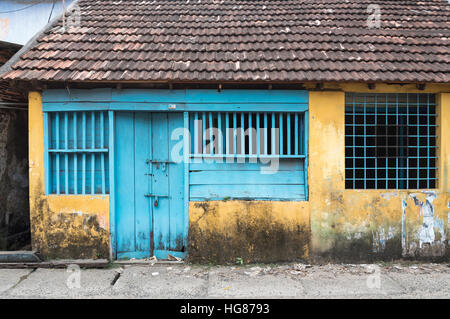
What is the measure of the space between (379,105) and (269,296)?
3889 millimetres

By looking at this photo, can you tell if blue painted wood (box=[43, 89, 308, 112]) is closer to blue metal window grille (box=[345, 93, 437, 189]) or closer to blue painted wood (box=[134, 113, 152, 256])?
blue painted wood (box=[134, 113, 152, 256])

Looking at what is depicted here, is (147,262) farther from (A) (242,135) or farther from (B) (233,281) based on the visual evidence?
(A) (242,135)

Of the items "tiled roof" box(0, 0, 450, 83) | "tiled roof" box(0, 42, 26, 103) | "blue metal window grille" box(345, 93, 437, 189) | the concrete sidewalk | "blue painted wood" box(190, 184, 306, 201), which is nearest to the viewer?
the concrete sidewalk

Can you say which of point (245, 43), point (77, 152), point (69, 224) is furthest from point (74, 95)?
point (245, 43)

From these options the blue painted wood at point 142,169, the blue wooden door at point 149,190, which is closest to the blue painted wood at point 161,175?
the blue wooden door at point 149,190

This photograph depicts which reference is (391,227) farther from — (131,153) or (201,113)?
(131,153)

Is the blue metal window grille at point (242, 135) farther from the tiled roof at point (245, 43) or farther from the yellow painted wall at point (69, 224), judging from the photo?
the yellow painted wall at point (69, 224)

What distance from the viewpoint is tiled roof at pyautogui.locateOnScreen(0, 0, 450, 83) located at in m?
5.31

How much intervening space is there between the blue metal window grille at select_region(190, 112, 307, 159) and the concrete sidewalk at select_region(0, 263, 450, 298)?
76.0 inches

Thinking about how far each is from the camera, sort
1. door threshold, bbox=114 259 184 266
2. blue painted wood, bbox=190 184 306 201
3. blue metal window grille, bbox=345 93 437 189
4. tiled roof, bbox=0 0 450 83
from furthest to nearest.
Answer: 1. blue metal window grille, bbox=345 93 437 189
2. blue painted wood, bbox=190 184 306 201
3. door threshold, bbox=114 259 184 266
4. tiled roof, bbox=0 0 450 83

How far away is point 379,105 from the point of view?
5.88m

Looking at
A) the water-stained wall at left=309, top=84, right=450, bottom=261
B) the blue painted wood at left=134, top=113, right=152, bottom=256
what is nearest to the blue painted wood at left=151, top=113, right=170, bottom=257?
the blue painted wood at left=134, top=113, right=152, bottom=256

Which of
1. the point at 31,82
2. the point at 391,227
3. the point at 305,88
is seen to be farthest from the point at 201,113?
the point at 391,227

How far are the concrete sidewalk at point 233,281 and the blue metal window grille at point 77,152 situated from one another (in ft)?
4.59
